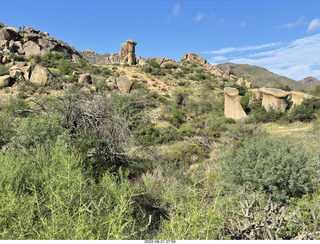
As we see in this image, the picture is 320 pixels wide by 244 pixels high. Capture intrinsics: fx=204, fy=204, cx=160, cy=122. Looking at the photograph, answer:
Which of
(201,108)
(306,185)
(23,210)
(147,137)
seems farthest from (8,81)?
(306,185)

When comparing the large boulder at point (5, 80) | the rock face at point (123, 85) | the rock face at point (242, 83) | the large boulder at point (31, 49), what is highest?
the large boulder at point (31, 49)

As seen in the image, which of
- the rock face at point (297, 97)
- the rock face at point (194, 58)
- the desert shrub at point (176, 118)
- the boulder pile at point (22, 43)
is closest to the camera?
the rock face at point (297, 97)

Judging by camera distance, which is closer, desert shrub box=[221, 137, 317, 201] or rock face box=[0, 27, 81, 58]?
desert shrub box=[221, 137, 317, 201]

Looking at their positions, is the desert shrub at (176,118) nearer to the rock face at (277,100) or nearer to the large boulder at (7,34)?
the rock face at (277,100)

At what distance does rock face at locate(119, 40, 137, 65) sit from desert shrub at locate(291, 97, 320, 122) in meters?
38.1

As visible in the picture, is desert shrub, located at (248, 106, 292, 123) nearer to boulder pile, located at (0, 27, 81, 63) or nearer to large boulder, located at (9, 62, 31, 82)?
large boulder, located at (9, 62, 31, 82)

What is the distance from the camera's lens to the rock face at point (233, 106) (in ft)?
67.5

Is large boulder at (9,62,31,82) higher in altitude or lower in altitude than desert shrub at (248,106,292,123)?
higher

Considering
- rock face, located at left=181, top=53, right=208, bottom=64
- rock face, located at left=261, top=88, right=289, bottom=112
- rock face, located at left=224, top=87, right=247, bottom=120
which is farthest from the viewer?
rock face, located at left=181, top=53, right=208, bottom=64

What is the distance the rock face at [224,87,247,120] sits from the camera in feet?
67.5

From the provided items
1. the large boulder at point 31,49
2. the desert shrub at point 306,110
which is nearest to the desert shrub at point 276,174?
the desert shrub at point 306,110

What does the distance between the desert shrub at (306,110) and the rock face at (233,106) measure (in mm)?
4304

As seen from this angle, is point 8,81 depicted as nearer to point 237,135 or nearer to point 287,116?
point 237,135

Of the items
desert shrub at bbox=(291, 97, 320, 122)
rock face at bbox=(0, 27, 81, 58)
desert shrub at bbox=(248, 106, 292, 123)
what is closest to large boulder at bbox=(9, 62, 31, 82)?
rock face at bbox=(0, 27, 81, 58)
